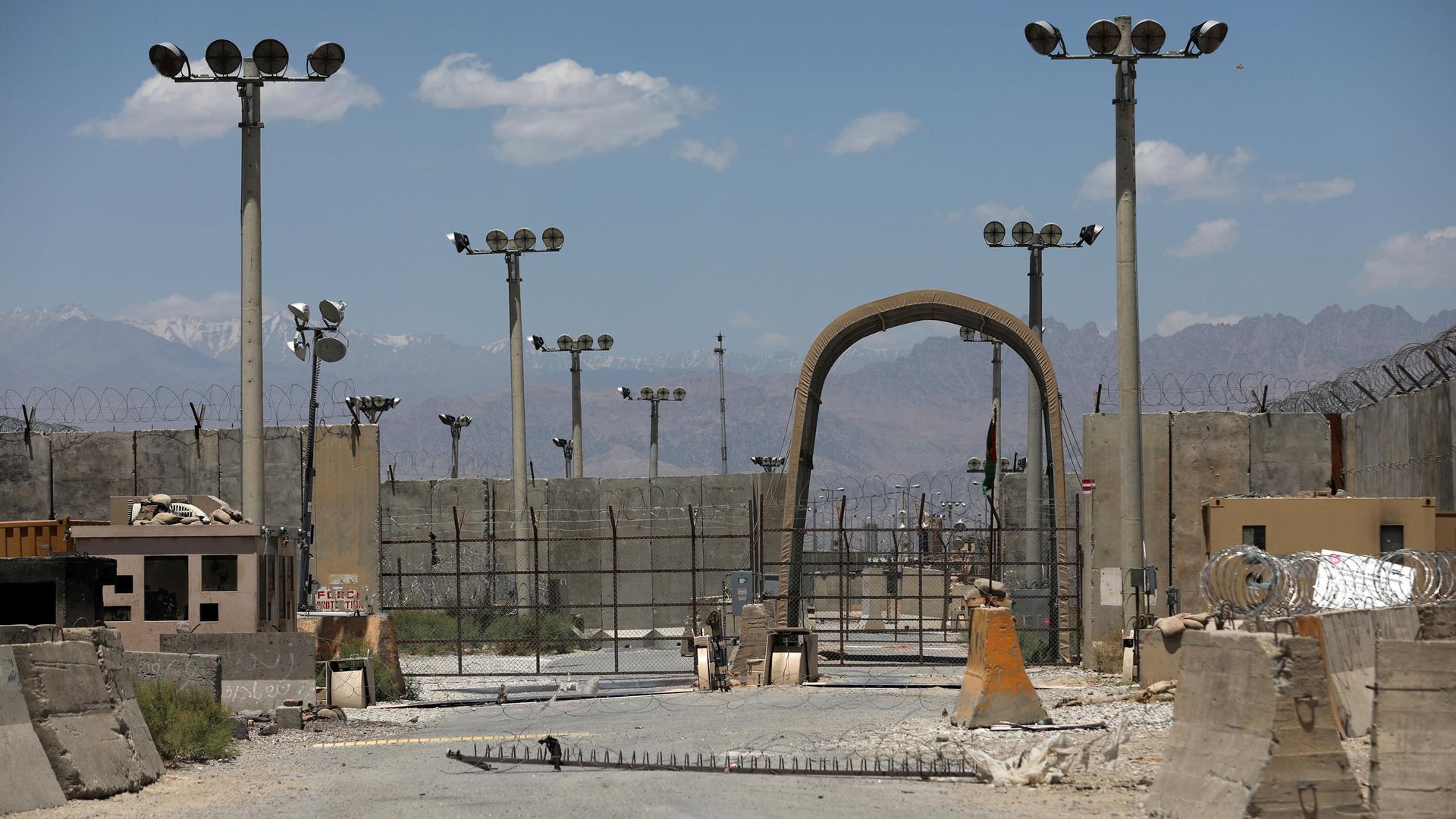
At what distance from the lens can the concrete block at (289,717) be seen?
1897 cm

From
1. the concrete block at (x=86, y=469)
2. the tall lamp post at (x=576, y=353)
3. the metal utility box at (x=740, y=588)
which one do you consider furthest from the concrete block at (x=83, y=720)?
the tall lamp post at (x=576, y=353)

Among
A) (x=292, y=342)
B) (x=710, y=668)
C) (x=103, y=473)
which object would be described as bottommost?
(x=710, y=668)

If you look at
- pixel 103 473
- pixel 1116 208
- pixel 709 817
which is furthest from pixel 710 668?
pixel 103 473

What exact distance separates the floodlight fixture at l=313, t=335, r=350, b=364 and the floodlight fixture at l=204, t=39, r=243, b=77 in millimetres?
5974

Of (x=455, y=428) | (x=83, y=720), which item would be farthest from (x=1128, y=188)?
(x=455, y=428)

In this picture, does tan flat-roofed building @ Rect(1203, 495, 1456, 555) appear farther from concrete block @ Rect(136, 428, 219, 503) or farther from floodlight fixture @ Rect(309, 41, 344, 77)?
concrete block @ Rect(136, 428, 219, 503)

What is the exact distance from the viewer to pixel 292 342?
28328 mm

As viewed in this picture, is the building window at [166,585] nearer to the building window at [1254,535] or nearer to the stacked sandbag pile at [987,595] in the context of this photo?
the stacked sandbag pile at [987,595]

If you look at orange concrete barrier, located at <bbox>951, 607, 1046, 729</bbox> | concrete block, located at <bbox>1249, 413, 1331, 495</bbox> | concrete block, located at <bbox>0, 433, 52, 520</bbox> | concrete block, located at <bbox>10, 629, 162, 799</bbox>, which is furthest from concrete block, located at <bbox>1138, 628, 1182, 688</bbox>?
concrete block, located at <bbox>0, 433, 52, 520</bbox>

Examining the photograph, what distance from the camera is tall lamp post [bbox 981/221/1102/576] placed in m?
34.0

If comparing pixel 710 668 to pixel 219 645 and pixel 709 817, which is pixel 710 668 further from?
pixel 709 817

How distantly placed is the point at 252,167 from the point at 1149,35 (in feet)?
41.7

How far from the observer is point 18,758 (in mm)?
12438

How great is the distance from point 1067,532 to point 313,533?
49.7ft
